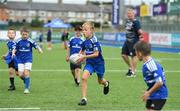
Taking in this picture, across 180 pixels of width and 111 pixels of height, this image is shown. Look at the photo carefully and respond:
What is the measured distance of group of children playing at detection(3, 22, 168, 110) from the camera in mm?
7527

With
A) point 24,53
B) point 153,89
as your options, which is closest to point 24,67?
point 24,53

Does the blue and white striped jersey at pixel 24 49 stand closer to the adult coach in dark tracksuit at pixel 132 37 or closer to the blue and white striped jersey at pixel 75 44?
the blue and white striped jersey at pixel 75 44

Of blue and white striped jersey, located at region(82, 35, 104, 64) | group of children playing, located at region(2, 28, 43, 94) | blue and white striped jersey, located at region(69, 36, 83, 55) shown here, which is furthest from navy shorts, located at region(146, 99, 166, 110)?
blue and white striped jersey, located at region(69, 36, 83, 55)

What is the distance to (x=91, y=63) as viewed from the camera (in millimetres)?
11703

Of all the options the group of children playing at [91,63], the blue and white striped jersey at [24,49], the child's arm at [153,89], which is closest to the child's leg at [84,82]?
the group of children playing at [91,63]

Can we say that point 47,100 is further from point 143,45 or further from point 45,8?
point 45,8

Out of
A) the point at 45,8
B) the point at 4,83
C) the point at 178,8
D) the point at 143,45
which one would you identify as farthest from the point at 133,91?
the point at 45,8

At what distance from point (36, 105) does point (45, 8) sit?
144 m

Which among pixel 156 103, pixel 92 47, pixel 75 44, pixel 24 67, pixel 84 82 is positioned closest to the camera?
pixel 156 103

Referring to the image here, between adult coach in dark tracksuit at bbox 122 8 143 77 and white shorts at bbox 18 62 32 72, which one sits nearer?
white shorts at bbox 18 62 32 72

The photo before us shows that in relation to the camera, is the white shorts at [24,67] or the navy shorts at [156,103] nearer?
the navy shorts at [156,103]

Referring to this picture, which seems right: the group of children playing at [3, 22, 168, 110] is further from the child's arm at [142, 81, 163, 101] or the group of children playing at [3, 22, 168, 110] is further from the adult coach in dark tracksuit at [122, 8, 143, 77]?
the adult coach in dark tracksuit at [122, 8, 143, 77]

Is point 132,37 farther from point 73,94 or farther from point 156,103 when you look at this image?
point 156,103

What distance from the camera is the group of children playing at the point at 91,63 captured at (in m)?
7.53
